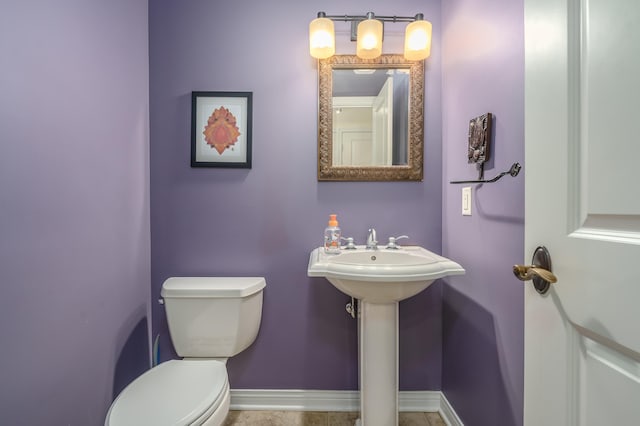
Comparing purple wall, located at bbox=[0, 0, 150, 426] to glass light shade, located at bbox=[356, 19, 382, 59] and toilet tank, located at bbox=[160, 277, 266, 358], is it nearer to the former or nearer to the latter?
toilet tank, located at bbox=[160, 277, 266, 358]

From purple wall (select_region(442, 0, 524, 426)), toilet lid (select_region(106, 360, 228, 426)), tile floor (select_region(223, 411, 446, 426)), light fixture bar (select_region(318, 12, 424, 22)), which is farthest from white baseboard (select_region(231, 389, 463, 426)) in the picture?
light fixture bar (select_region(318, 12, 424, 22))

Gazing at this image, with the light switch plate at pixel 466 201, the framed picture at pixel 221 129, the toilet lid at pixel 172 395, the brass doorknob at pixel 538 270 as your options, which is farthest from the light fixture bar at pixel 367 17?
the toilet lid at pixel 172 395

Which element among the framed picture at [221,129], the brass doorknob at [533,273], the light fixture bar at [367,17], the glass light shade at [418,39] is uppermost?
the light fixture bar at [367,17]

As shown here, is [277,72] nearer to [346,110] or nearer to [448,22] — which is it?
[346,110]

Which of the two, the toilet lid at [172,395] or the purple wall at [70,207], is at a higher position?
the purple wall at [70,207]

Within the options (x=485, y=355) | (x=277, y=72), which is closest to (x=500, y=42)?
(x=277, y=72)

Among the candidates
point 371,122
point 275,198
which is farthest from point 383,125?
point 275,198

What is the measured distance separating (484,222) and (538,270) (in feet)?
2.11

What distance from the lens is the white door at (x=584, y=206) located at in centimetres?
40

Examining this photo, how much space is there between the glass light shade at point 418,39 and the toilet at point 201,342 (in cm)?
134

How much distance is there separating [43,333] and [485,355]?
5.05 feet

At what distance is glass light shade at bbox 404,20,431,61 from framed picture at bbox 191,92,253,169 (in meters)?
0.82

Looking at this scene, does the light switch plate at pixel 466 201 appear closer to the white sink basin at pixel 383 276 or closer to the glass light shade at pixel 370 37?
the white sink basin at pixel 383 276

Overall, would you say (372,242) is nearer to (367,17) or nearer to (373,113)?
(373,113)
